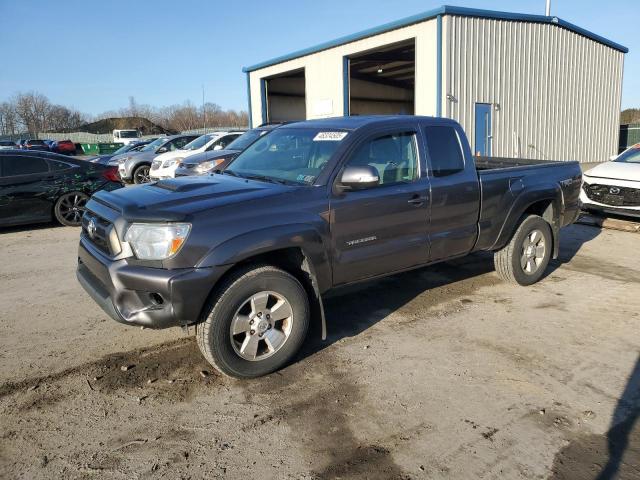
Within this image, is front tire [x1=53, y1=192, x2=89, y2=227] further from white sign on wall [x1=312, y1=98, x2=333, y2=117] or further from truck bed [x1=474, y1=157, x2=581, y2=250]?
white sign on wall [x1=312, y1=98, x2=333, y2=117]

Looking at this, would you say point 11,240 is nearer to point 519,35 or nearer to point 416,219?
point 416,219

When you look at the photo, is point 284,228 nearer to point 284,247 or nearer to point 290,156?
point 284,247

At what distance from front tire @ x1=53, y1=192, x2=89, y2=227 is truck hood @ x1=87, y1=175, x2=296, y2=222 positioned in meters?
6.32

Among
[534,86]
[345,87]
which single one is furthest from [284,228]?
[534,86]

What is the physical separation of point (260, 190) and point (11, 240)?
6.91 m

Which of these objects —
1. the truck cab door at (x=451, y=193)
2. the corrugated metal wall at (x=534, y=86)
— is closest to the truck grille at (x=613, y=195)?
the truck cab door at (x=451, y=193)

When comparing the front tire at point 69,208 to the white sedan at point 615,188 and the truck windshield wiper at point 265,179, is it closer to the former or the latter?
the truck windshield wiper at point 265,179

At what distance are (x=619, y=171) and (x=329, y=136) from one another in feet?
23.2

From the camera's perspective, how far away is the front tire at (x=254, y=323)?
341cm

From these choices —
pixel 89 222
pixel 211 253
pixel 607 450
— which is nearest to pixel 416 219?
pixel 211 253

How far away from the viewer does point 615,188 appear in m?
8.88

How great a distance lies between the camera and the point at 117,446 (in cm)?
288

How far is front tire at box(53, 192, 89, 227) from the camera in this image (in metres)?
9.61

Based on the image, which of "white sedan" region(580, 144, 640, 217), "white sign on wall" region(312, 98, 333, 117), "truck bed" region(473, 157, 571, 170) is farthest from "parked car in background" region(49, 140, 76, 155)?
"truck bed" region(473, 157, 571, 170)
